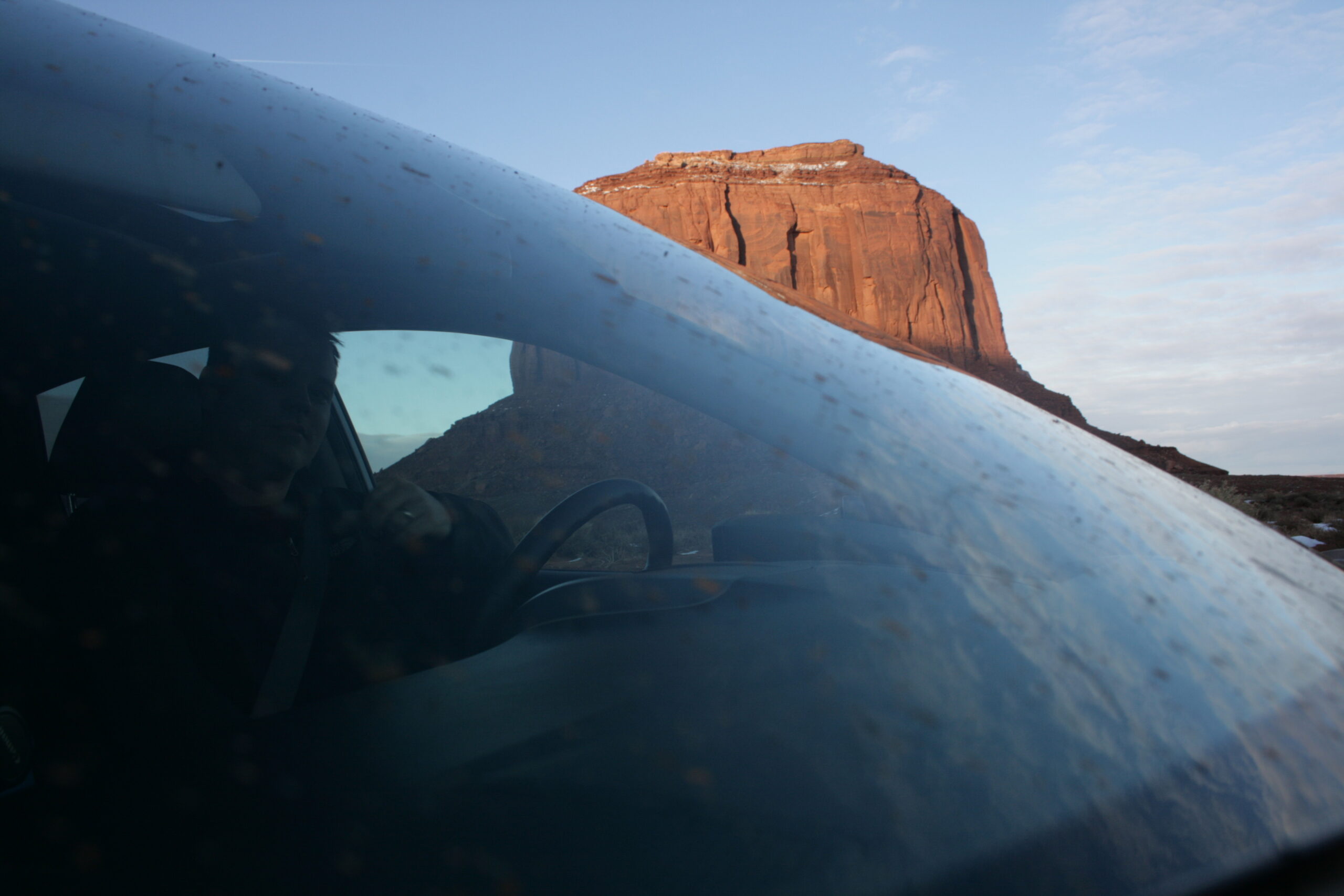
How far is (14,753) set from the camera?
59 cm

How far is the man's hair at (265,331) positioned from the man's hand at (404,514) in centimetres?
15

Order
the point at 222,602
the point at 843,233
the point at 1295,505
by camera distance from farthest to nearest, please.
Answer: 1. the point at 843,233
2. the point at 1295,505
3. the point at 222,602

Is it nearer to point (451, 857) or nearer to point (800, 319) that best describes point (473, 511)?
point (451, 857)

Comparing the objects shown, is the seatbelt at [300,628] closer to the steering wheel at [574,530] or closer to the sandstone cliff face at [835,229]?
the steering wheel at [574,530]

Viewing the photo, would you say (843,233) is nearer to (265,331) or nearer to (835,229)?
(835,229)

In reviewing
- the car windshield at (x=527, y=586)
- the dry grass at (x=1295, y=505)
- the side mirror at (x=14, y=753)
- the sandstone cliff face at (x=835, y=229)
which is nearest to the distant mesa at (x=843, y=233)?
the sandstone cliff face at (x=835, y=229)

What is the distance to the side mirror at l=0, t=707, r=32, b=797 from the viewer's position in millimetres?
578

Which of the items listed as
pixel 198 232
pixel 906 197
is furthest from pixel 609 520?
pixel 906 197

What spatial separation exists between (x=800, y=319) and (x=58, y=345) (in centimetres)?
103

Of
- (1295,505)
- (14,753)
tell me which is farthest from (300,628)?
(1295,505)

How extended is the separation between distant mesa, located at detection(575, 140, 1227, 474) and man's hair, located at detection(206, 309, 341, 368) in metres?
41.4

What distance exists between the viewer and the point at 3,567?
642mm

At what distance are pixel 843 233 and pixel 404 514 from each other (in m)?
45.1

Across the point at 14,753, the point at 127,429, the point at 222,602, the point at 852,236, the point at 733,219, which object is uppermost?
the point at 852,236
